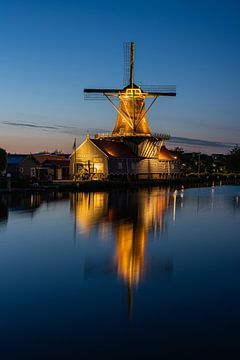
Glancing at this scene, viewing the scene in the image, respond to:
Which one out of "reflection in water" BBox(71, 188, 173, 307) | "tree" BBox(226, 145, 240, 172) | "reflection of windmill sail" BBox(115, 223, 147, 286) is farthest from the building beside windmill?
"tree" BBox(226, 145, 240, 172)

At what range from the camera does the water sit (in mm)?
6039

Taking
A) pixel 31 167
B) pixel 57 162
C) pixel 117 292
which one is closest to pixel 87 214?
pixel 117 292

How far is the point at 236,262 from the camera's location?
464 inches

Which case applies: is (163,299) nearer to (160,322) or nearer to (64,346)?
(160,322)

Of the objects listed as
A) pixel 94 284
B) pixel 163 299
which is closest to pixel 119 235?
pixel 94 284

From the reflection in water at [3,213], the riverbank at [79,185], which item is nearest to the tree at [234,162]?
the riverbank at [79,185]

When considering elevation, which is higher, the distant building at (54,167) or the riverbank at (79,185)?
the distant building at (54,167)

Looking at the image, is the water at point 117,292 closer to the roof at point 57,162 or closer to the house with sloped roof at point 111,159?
the house with sloped roof at point 111,159

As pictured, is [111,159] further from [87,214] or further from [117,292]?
[117,292]

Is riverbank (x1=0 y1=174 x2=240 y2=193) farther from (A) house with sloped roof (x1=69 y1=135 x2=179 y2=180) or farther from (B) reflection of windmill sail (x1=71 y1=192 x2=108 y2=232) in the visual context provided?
(B) reflection of windmill sail (x1=71 y1=192 x2=108 y2=232)

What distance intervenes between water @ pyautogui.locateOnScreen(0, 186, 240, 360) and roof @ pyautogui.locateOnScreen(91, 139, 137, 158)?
28371 mm

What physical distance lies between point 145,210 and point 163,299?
16.3m

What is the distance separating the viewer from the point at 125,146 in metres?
49.6

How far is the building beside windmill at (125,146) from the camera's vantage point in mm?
45969
